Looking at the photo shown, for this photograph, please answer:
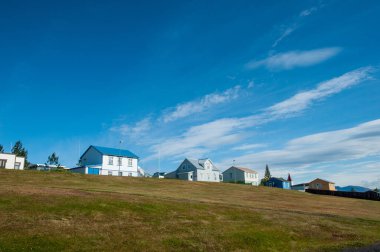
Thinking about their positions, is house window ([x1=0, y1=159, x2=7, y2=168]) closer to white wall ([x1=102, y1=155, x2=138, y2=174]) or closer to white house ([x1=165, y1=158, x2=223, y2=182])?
white wall ([x1=102, y1=155, x2=138, y2=174])

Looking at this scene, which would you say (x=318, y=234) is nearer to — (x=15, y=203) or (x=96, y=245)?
(x=96, y=245)

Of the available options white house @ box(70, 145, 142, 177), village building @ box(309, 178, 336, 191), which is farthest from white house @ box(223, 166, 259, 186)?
white house @ box(70, 145, 142, 177)

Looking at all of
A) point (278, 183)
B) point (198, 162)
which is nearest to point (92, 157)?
point (198, 162)

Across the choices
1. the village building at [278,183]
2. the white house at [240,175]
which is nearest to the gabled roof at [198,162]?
the white house at [240,175]

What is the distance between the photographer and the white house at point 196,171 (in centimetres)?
9762

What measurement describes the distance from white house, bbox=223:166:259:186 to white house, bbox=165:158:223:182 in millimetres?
16863

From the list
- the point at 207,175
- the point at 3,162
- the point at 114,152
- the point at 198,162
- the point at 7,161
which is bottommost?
the point at 207,175

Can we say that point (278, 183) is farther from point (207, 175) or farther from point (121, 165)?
point (121, 165)

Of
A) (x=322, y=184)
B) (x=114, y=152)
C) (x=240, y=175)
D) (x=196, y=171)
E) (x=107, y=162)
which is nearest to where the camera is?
(x=107, y=162)

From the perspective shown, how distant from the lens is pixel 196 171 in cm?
9744

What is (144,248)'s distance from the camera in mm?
17500

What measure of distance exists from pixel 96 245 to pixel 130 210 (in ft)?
24.9

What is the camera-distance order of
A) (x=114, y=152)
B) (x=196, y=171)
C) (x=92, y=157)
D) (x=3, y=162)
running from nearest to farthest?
1. (x=3, y=162)
2. (x=92, y=157)
3. (x=114, y=152)
4. (x=196, y=171)

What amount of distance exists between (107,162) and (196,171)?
96.2 feet
